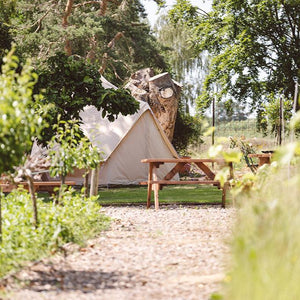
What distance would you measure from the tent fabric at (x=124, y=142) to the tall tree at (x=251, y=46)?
461cm

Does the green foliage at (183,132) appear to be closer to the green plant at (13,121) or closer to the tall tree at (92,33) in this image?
the tall tree at (92,33)

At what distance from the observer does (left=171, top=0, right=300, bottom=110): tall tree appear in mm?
17109

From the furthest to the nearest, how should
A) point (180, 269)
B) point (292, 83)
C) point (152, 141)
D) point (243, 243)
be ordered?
point (292, 83) → point (152, 141) → point (180, 269) → point (243, 243)

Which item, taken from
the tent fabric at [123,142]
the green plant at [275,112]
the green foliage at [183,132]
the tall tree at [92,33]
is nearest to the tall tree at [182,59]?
the tall tree at [92,33]

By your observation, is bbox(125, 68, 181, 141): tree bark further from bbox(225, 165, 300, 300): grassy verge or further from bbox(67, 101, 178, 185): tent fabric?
bbox(225, 165, 300, 300): grassy verge

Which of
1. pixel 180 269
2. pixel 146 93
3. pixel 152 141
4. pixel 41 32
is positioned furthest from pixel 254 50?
pixel 180 269

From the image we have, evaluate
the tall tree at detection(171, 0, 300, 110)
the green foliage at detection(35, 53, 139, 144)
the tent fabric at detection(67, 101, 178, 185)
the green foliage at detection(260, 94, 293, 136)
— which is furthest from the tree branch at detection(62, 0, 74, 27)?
the green foliage at detection(35, 53, 139, 144)

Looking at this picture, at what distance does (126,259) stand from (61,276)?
63 centimetres

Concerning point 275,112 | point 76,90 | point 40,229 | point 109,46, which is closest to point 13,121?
point 40,229

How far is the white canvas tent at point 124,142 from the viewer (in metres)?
13.0

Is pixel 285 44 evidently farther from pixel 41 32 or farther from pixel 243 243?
pixel 243 243

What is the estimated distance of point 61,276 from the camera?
372 cm

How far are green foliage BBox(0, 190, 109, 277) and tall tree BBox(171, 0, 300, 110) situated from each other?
40.3 feet

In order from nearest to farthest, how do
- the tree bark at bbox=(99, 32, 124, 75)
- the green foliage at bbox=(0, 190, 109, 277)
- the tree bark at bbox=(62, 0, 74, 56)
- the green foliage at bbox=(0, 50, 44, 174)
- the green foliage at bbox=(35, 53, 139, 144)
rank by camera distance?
the green foliage at bbox=(0, 50, 44, 174), the green foliage at bbox=(0, 190, 109, 277), the green foliage at bbox=(35, 53, 139, 144), the tree bark at bbox=(62, 0, 74, 56), the tree bark at bbox=(99, 32, 124, 75)
